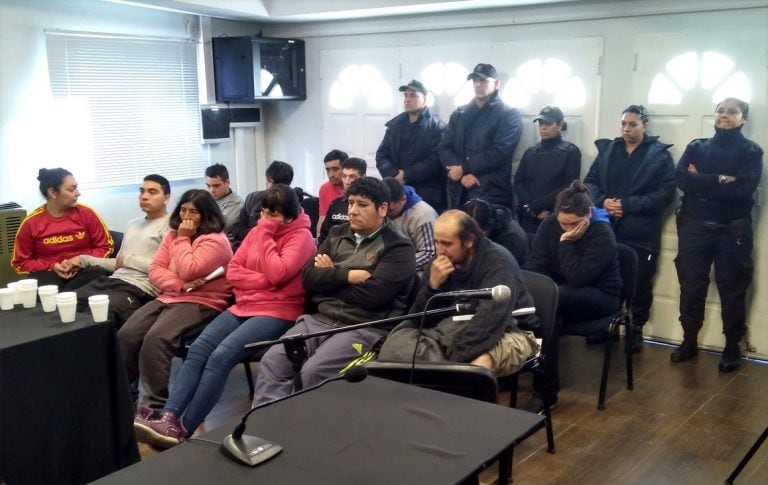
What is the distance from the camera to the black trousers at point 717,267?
4.07 meters

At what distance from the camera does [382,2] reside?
5.04m

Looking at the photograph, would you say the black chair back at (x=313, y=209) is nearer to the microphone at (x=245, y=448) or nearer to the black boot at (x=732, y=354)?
the black boot at (x=732, y=354)

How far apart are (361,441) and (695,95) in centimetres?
350

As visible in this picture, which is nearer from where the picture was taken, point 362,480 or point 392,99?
point 362,480

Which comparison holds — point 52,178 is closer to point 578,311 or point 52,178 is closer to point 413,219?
point 413,219

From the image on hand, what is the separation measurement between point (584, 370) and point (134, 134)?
3.62 metres

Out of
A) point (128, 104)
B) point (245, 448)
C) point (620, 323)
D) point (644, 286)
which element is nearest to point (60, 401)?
point (245, 448)

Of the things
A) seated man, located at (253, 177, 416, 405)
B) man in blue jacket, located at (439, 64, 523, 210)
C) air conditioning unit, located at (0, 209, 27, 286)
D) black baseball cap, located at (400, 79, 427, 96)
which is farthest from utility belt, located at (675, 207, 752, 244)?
air conditioning unit, located at (0, 209, 27, 286)

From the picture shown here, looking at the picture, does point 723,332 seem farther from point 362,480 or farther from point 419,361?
point 362,480

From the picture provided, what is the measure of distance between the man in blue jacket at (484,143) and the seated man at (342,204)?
0.81 m

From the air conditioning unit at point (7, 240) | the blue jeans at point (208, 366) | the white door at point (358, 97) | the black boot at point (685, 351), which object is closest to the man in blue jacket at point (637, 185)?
the black boot at point (685, 351)

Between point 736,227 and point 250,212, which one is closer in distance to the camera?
point 736,227

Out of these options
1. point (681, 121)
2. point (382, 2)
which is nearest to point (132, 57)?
point (382, 2)

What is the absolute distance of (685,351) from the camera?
428 centimetres
